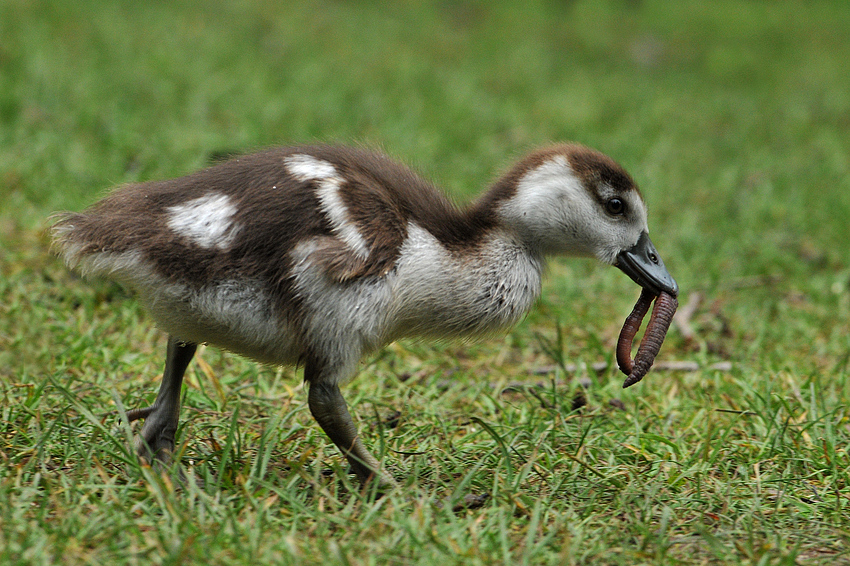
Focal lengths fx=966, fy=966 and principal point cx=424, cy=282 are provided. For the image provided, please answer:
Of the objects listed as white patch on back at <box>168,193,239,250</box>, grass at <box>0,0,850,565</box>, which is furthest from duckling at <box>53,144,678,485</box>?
grass at <box>0,0,850,565</box>

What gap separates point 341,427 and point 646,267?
4.47 ft

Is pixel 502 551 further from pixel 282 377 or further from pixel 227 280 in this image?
pixel 282 377

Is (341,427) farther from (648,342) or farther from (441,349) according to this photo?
(441,349)

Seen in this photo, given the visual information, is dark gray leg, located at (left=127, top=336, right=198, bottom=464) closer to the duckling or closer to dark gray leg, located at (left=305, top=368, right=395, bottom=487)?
the duckling

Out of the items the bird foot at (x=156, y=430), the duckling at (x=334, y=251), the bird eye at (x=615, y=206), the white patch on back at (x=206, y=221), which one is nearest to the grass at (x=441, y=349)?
the bird foot at (x=156, y=430)

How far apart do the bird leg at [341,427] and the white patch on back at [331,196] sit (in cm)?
52

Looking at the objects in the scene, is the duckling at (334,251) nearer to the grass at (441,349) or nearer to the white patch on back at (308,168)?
the white patch on back at (308,168)

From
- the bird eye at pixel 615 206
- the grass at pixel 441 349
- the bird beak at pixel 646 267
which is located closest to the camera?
the grass at pixel 441 349

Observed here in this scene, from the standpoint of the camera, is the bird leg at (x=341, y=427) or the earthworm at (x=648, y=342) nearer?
the bird leg at (x=341, y=427)

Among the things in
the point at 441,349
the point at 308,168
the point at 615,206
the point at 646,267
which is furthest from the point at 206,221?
the point at 441,349

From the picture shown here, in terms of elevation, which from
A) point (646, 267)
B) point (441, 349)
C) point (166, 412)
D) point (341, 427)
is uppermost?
point (646, 267)

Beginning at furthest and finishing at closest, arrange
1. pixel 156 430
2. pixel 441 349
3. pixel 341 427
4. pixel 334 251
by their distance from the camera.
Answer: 1. pixel 441 349
2. pixel 156 430
3. pixel 341 427
4. pixel 334 251

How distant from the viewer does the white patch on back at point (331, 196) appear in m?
3.34

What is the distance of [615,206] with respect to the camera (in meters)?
3.75
